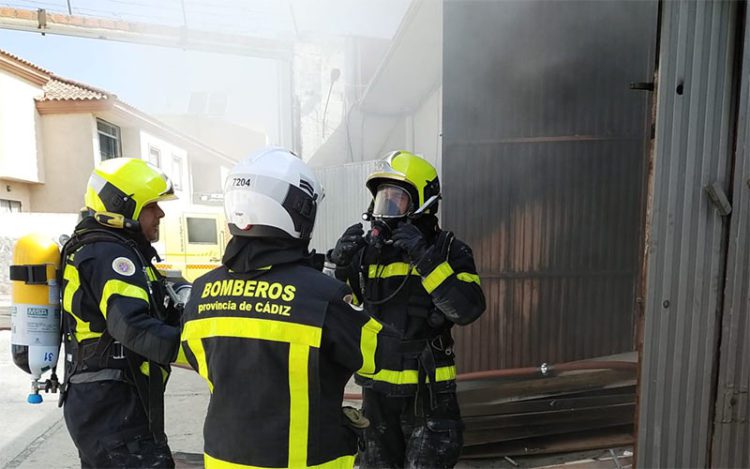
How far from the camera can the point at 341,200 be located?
7.84m

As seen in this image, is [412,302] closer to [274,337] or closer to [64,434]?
[274,337]

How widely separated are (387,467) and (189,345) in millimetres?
1376

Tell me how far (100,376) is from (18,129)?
52.8 feet

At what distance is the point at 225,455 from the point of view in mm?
1343

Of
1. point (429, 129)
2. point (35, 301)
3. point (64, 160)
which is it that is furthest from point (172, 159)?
point (35, 301)

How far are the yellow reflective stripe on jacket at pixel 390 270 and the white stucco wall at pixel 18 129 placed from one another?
1528 centimetres

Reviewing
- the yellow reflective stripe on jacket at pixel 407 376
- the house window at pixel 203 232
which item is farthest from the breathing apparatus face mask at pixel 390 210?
the house window at pixel 203 232

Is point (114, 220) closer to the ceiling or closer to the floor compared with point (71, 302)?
closer to the ceiling

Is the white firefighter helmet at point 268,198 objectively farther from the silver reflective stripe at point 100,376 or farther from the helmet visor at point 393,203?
the silver reflective stripe at point 100,376

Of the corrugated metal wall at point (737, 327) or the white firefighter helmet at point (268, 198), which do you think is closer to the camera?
the white firefighter helmet at point (268, 198)

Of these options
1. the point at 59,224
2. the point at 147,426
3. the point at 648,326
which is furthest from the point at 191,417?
the point at 59,224

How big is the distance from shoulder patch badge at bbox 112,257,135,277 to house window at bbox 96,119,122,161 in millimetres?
16163

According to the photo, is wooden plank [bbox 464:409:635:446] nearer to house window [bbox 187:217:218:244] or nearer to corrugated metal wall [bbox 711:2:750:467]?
corrugated metal wall [bbox 711:2:750:467]

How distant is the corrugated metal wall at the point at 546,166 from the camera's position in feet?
12.6
